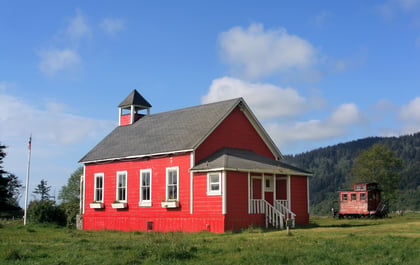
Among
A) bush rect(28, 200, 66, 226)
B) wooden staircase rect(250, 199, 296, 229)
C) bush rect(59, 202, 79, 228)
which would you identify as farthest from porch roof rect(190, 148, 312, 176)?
bush rect(59, 202, 79, 228)

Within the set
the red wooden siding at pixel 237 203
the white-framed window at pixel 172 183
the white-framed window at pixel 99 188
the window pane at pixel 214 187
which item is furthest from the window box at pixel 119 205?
the red wooden siding at pixel 237 203

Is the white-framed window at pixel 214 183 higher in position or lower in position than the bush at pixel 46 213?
higher

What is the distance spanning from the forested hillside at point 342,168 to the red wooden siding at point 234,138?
6554cm

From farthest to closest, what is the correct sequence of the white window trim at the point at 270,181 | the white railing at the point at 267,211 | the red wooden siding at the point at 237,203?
the white window trim at the point at 270,181 < the white railing at the point at 267,211 < the red wooden siding at the point at 237,203

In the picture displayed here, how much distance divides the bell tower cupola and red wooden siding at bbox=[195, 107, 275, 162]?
952 centimetres

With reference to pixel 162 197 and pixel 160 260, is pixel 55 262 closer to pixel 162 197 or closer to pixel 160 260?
pixel 160 260

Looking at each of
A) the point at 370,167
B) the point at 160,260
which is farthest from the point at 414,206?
the point at 160,260

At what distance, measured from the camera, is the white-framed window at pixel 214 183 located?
961 inches

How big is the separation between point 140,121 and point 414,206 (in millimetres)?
67370

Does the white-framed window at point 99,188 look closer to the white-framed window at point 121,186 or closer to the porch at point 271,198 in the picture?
the white-framed window at point 121,186

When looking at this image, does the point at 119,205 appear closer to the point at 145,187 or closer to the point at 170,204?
the point at 145,187

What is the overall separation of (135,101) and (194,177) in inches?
471

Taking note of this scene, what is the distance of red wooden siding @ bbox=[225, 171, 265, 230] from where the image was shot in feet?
79.4

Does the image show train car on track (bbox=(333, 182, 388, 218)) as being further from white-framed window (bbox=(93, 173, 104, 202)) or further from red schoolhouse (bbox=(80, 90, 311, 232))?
white-framed window (bbox=(93, 173, 104, 202))
